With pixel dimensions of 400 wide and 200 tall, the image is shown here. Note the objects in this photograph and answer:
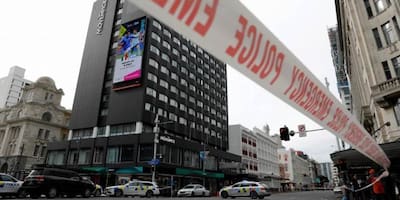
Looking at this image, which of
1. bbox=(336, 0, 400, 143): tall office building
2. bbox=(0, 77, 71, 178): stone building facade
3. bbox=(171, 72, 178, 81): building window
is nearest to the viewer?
bbox=(336, 0, 400, 143): tall office building

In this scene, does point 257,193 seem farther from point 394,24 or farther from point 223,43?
point 223,43

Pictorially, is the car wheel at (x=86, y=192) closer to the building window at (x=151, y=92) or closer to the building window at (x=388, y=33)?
the building window at (x=151, y=92)

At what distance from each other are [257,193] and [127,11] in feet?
132

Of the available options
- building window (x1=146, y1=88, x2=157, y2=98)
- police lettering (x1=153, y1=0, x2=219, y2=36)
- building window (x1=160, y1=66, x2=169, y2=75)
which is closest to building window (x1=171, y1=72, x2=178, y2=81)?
building window (x1=160, y1=66, x2=169, y2=75)

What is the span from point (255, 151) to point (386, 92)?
50157 mm

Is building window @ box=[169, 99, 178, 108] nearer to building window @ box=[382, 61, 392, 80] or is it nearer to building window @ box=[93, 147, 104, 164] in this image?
building window @ box=[93, 147, 104, 164]

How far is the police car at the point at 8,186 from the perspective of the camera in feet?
50.7

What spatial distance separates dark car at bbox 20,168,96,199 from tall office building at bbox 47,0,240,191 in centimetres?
1528

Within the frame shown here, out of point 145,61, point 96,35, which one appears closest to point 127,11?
point 96,35

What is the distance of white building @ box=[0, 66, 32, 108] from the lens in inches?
4092

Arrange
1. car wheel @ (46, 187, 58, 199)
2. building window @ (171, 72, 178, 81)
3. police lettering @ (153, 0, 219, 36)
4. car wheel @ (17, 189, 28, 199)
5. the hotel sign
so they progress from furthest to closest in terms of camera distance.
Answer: the hotel sign → building window @ (171, 72, 178, 81) → car wheel @ (46, 187, 58, 199) → car wheel @ (17, 189, 28, 199) → police lettering @ (153, 0, 219, 36)

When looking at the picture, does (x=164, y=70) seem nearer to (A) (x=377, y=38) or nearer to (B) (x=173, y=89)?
(B) (x=173, y=89)

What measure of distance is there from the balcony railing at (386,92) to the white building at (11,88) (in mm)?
120724

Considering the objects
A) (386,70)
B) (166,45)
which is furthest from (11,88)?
(386,70)
